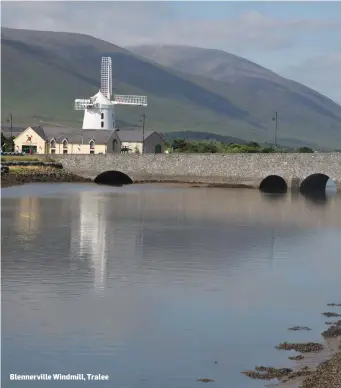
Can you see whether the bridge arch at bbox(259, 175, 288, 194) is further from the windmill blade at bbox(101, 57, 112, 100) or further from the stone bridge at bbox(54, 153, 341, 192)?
the windmill blade at bbox(101, 57, 112, 100)

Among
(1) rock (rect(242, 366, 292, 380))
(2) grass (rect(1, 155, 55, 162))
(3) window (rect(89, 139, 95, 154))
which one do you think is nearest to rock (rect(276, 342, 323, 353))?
(1) rock (rect(242, 366, 292, 380))

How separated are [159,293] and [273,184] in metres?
51.6

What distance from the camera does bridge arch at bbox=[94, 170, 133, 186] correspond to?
7738 cm

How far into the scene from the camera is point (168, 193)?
6138 centimetres

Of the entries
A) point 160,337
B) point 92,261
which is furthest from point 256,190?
point 160,337

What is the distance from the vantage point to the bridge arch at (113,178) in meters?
77.4

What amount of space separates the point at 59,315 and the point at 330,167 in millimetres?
47833

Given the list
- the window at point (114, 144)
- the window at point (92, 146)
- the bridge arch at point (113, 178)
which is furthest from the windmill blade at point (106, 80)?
the bridge arch at point (113, 178)

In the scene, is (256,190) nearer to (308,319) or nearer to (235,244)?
(235,244)

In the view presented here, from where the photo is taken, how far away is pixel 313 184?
7188cm

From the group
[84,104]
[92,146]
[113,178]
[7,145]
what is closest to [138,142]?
[84,104]

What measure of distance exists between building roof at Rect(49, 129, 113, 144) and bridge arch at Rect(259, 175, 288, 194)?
2551 cm

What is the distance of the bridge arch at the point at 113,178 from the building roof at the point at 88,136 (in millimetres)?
11369

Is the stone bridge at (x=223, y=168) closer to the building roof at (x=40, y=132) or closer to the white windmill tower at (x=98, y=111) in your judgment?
the white windmill tower at (x=98, y=111)
